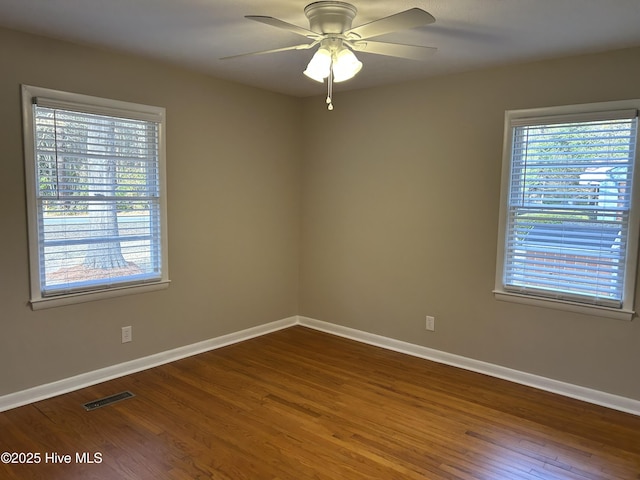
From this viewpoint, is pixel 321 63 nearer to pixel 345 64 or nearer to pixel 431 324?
pixel 345 64

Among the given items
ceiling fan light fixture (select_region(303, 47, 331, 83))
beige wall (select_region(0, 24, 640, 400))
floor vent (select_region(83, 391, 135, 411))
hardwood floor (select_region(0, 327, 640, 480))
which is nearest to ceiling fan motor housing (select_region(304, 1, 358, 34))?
ceiling fan light fixture (select_region(303, 47, 331, 83))

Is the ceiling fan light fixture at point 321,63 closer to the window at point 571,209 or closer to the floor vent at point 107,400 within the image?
the window at point 571,209

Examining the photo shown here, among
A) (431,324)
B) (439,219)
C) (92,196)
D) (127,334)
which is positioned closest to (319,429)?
(431,324)

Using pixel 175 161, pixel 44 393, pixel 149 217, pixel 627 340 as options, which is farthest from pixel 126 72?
pixel 627 340

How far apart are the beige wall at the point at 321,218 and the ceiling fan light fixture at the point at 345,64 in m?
1.60

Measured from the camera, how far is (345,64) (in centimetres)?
236

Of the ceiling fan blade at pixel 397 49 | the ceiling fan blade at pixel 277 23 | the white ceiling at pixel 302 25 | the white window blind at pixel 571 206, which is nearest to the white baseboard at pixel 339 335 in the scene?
the white window blind at pixel 571 206

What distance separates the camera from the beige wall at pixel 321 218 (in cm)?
303

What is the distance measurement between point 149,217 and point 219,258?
78 centimetres

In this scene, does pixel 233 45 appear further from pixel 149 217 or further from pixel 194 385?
pixel 194 385

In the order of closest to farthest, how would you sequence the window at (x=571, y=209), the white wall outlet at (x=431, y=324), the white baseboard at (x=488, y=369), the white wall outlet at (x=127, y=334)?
the window at (x=571, y=209)
the white baseboard at (x=488, y=369)
the white wall outlet at (x=127, y=334)
the white wall outlet at (x=431, y=324)

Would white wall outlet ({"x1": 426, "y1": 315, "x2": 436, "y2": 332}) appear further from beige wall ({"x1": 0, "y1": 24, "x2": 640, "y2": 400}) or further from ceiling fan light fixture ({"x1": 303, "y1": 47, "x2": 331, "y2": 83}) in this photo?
ceiling fan light fixture ({"x1": 303, "y1": 47, "x2": 331, "y2": 83})

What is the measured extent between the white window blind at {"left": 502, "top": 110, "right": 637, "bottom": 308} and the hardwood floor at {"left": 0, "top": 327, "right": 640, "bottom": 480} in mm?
837

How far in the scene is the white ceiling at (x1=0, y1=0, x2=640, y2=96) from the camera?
2.34 meters
